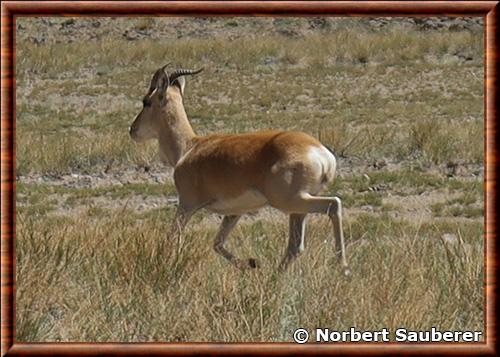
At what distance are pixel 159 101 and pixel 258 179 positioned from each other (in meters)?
1.98

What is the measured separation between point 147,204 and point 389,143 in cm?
465

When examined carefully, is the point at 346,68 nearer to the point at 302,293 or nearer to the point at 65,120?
the point at 65,120

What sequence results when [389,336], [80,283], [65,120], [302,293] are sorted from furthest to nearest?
[65,120], [80,283], [302,293], [389,336]

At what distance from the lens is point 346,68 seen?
28156 mm

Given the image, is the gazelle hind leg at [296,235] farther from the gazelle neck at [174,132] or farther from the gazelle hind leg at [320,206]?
the gazelle neck at [174,132]

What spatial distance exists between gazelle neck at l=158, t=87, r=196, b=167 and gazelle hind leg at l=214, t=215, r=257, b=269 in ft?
3.88

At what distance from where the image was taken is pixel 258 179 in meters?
8.49

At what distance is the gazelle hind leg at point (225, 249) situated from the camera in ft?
26.0

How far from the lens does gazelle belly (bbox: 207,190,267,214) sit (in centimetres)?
854

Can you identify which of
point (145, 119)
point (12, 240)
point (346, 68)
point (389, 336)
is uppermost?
point (346, 68)

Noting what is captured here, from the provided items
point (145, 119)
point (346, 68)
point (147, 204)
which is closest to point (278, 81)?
point (346, 68)

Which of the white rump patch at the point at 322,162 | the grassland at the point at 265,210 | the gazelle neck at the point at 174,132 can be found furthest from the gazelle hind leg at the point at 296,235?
the gazelle neck at the point at 174,132

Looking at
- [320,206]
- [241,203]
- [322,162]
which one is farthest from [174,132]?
[320,206]

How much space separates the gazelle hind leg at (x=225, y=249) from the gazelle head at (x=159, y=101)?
152cm
